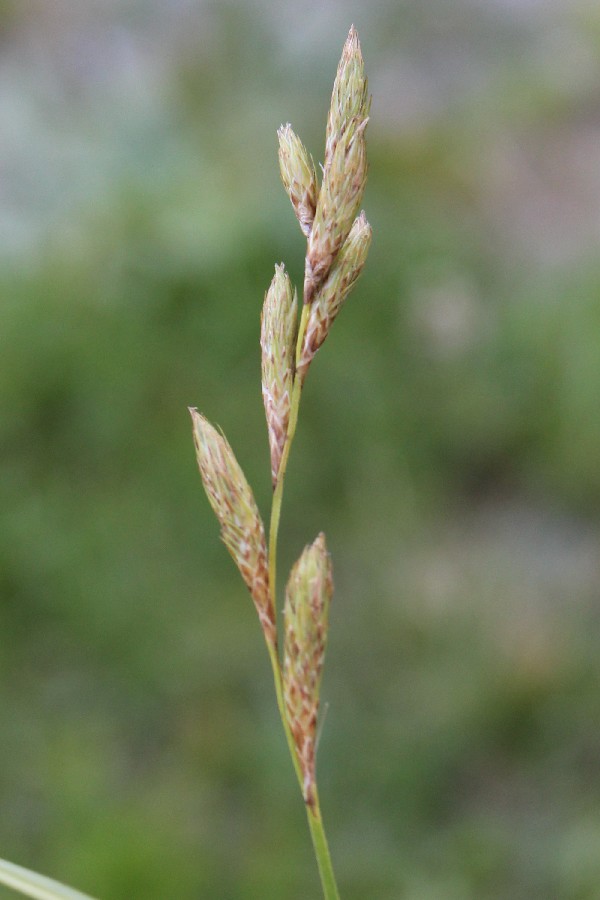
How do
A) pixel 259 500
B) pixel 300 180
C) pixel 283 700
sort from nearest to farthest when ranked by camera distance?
pixel 283 700 → pixel 300 180 → pixel 259 500

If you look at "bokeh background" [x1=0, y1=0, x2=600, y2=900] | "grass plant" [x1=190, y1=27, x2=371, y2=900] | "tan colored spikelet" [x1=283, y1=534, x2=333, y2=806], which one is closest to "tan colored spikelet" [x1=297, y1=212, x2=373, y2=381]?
"grass plant" [x1=190, y1=27, x2=371, y2=900]

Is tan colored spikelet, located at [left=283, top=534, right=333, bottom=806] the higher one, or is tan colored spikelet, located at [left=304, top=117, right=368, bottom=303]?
tan colored spikelet, located at [left=304, top=117, right=368, bottom=303]

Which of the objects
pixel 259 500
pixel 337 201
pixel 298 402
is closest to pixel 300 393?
pixel 298 402

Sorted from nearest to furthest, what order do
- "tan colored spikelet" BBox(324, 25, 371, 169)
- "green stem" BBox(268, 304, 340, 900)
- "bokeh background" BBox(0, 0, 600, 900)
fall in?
"green stem" BBox(268, 304, 340, 900) < "tan colored spikelet" BBox(324, 25, 371, 169) < "bokeh background" BBox(0, 0, 600, 900)

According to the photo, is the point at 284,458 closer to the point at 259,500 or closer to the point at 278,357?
the point at 278,357

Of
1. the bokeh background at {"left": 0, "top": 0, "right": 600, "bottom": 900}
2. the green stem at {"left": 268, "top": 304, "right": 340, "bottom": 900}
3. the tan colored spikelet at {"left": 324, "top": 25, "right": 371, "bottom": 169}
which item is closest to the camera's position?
the green stem at {"left": 268, "top": 304, "right": 340, "bottom": 900}

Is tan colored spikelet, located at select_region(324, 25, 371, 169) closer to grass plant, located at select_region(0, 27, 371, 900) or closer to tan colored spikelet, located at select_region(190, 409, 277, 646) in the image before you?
grass plant, located at select_region(0, 27, 371, 900)

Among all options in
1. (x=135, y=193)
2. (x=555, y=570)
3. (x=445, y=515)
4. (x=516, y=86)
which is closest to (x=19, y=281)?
(x=135, y=193)

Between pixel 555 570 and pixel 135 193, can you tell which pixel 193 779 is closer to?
pixel 555 570
